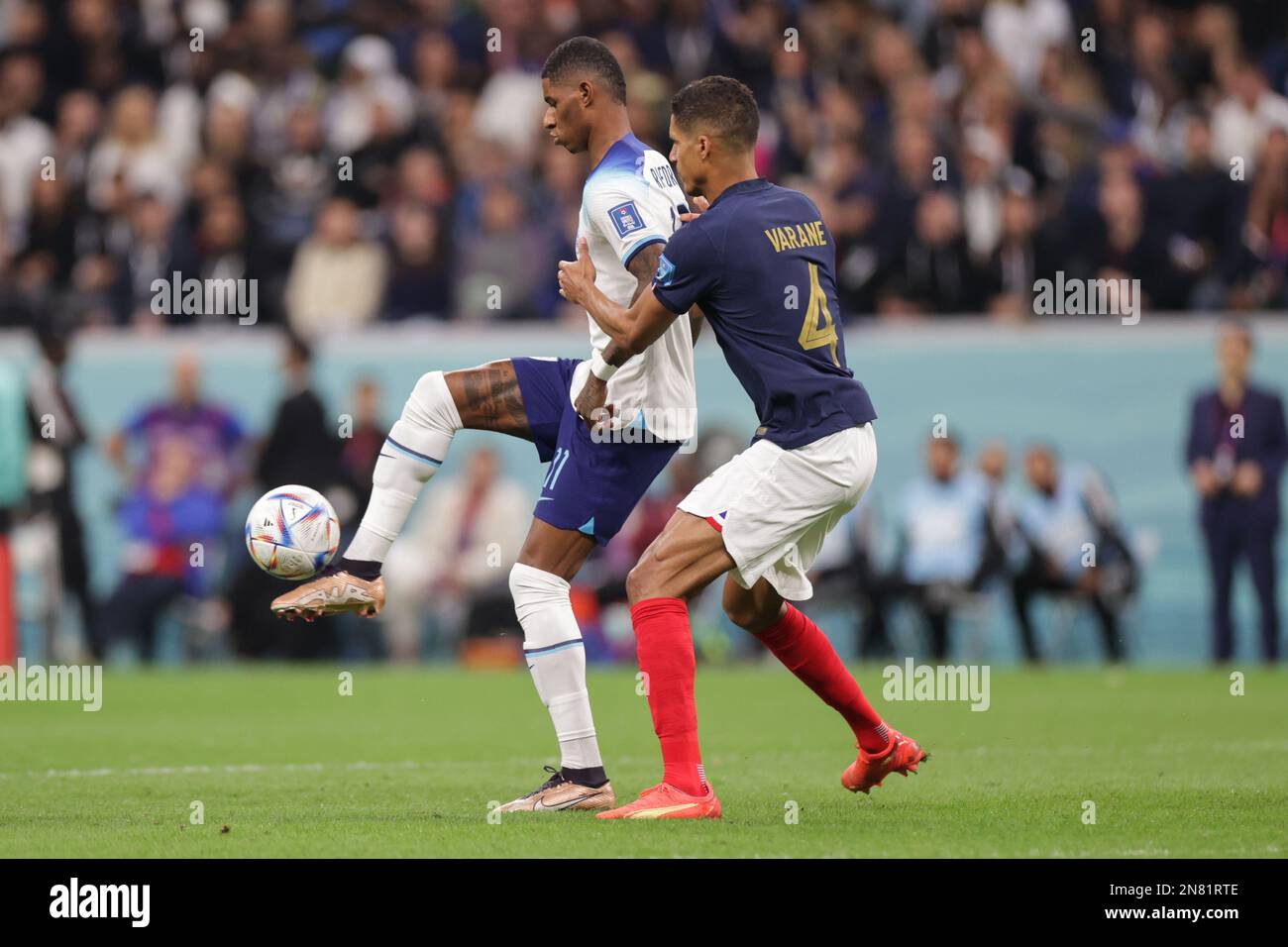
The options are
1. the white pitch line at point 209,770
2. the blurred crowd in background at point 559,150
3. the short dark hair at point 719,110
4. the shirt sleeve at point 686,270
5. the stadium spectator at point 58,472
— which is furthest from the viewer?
the blurred crowd in background at point 559,150

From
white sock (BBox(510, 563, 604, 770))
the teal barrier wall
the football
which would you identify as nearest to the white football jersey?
white sock (BBox(510, 563, 604, 770))

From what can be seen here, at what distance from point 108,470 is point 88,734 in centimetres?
706

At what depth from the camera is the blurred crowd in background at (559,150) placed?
17.3 metres

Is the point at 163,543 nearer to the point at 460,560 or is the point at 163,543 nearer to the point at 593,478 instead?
the point at 460,560

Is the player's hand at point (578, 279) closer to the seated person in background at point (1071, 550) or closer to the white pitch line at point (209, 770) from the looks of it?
the white pitch line at point (209, 770)

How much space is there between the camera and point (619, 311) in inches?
281

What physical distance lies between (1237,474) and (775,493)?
387 inches

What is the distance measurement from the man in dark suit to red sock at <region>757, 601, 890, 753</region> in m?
9.15

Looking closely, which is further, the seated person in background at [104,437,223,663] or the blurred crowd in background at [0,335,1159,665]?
the seated person in background at [104,437,223,663]

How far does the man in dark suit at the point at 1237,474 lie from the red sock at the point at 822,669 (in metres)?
9.15

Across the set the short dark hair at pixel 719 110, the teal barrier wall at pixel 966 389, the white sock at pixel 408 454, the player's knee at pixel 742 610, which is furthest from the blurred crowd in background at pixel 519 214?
the short dark hair at pixel 719 110

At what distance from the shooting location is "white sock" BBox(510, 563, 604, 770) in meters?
7.58

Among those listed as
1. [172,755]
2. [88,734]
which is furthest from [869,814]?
[88,734]

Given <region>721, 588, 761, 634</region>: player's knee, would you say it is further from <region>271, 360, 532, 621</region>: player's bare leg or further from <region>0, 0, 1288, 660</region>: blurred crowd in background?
<region>0, 0, 1288, 660</region>: blurred crowd in background
